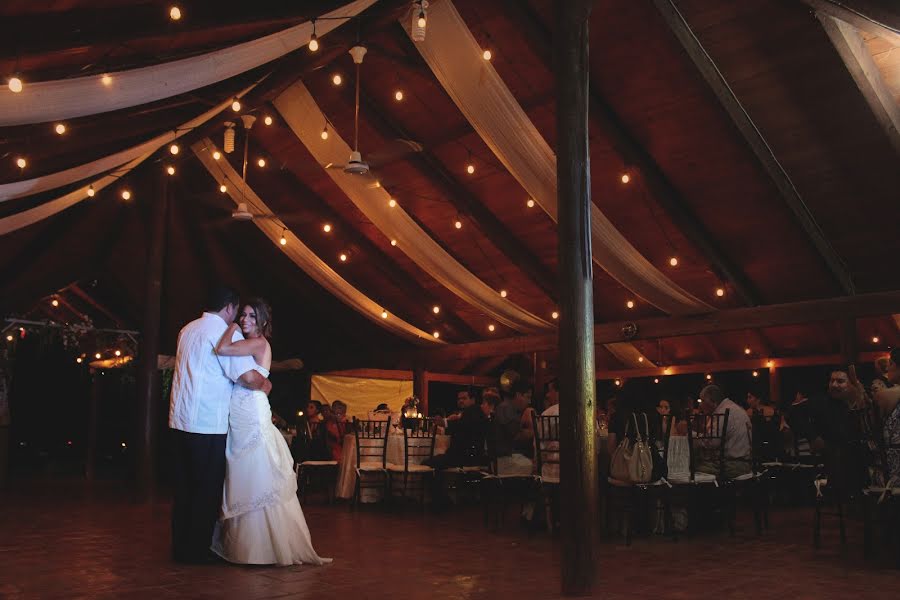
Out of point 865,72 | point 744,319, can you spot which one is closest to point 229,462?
point 865,72

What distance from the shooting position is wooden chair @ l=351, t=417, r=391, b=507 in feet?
24.4

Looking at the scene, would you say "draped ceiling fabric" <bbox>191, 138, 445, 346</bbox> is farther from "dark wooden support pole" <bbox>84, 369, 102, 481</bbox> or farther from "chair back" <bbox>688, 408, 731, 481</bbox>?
"chair back" <bbox>688, 408, 731, 481</bbox>

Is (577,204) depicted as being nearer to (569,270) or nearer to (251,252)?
(569,270)

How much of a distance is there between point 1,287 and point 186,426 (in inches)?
284

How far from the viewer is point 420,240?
29.1 feet

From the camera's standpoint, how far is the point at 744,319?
8.99 m

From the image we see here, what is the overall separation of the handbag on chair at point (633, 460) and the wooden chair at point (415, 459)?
7.49 feet

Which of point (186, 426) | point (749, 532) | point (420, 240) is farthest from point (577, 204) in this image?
point (420, 240)

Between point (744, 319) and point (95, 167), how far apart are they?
6979 millimetres

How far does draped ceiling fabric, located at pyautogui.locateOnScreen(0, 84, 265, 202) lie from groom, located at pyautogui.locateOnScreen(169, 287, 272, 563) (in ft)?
7.66

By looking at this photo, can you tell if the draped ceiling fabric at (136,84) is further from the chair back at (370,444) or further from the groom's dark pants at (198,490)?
the chair back at (370,444)

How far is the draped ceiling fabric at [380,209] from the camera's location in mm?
8148

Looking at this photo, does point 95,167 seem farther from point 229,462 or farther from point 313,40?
point 229,462

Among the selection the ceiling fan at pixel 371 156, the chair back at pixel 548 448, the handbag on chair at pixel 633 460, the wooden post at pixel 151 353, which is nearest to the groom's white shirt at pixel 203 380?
the chair back at pixel 548 448
